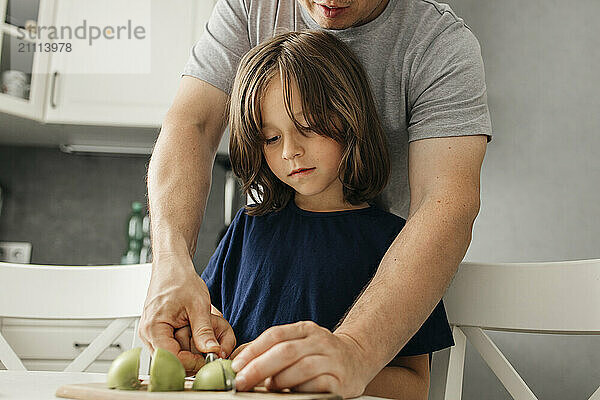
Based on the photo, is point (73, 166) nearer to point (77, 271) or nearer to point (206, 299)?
point (77, 271)

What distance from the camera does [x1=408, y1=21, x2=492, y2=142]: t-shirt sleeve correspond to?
3.35 ft

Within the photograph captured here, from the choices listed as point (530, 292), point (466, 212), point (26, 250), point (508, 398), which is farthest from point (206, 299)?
point (26, 250)

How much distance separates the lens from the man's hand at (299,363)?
58 cm

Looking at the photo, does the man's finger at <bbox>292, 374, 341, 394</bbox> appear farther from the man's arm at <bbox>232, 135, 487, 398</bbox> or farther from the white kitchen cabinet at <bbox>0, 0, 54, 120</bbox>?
the white kitchen cabinet at <bbox>0, 0, 54, 120</bbox>

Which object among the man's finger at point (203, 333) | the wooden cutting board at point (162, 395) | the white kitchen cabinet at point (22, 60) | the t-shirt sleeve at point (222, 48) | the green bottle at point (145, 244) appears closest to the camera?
the wooden cutting board at point (162, 395)

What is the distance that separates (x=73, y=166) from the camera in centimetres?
285

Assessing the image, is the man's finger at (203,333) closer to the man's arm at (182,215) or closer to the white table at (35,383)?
the man's arm at (182,215)

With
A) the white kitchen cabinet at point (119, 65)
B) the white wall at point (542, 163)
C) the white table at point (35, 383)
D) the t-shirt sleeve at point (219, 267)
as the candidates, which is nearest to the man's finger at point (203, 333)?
the white table at point (35, 383)

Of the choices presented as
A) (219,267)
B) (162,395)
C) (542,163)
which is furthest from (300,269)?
(542,163)

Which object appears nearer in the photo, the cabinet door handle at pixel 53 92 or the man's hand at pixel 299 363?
the man's hand at pixel 299 363

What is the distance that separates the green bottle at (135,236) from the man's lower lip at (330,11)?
1802mm

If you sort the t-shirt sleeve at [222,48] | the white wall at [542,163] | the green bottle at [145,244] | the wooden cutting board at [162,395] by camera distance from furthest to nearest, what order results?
the green bottle at [145,244] → the white wall at [542,163] → the t-shirt sleeve at [222,48] → the wooden cutting board at [162,395]

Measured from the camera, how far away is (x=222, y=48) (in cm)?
119

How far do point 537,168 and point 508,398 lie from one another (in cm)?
58
